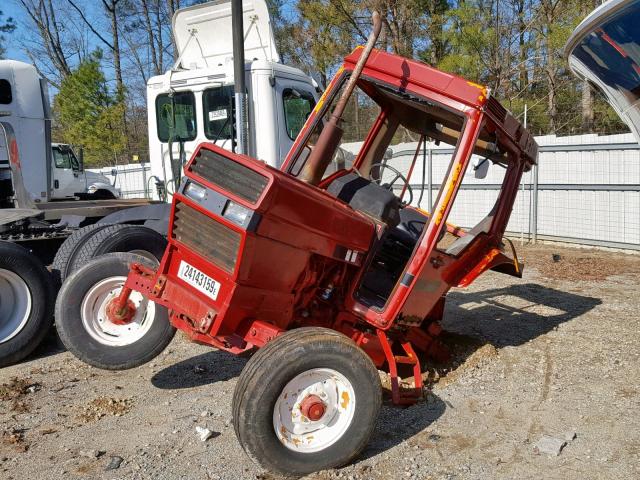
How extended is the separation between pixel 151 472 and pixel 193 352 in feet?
7.00

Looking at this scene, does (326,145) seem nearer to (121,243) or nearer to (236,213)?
(236,213)

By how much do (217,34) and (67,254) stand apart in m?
4.08

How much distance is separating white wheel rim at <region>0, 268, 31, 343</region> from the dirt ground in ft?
1.13

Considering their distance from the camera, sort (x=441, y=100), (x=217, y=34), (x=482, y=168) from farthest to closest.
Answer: (x=217, y=34) → (x=482, y=168) → (x=441, y=100)

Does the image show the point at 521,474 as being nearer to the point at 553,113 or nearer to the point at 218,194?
the point at 218,194

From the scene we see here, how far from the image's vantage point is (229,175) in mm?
3598

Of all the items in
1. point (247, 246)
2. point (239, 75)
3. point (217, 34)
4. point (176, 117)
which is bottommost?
point (247, 246)

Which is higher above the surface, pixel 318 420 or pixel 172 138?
pixel 172 138

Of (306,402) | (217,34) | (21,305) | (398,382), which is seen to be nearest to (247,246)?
(306,402)

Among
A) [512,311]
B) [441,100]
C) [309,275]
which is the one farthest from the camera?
[512,311]

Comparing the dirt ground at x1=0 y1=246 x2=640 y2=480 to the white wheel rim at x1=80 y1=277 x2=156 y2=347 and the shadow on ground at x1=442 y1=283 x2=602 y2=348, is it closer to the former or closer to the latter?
the shadow on ground at x1=442 y1=283 x2=602 y2=348

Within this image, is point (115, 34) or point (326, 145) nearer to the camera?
point (326, 145)

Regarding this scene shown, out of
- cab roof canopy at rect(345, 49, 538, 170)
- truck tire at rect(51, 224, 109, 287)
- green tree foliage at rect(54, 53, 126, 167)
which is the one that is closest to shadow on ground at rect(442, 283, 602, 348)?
cab roof canopy at rect(345, 49, 538, 170)

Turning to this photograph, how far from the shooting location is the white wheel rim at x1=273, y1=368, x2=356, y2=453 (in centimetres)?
340
